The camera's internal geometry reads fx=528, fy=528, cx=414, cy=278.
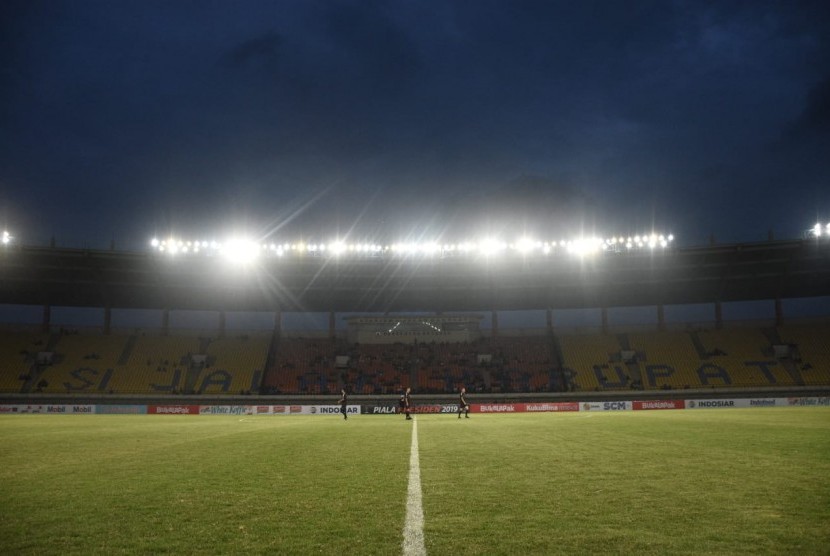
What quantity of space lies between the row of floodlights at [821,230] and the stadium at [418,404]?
0.17 meters

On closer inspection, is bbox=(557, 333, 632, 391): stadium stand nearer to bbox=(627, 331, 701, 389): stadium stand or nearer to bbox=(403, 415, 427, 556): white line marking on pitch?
bbox=(627, 331, 701, 389): stadium stand

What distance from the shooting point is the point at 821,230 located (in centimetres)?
4059

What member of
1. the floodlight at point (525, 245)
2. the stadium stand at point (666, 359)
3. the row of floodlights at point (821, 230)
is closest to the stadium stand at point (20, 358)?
the floodlight at point (525, 245)

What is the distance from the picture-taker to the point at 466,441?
14453 millimetres

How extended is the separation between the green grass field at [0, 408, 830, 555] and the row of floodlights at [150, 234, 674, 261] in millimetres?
35432

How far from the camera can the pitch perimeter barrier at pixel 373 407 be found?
39000mm

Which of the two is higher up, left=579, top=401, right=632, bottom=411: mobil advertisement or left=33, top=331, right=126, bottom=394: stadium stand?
left=33, top=331, right=126, bottom=394: stadium stand

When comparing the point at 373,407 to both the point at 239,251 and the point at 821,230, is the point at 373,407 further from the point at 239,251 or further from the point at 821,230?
the point at 821,230

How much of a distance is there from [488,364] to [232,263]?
1012 inches

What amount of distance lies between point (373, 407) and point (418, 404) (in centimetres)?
479

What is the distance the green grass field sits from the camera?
16.4ft

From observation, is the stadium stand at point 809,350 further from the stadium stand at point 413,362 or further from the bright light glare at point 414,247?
the bright light glare at point 414,247

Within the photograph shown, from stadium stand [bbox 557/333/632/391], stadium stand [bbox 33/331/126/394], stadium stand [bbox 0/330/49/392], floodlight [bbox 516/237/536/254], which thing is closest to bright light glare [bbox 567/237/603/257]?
floodlight [bbox 516/237/536/254]

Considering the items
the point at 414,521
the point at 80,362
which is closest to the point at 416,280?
the point at 80,362
